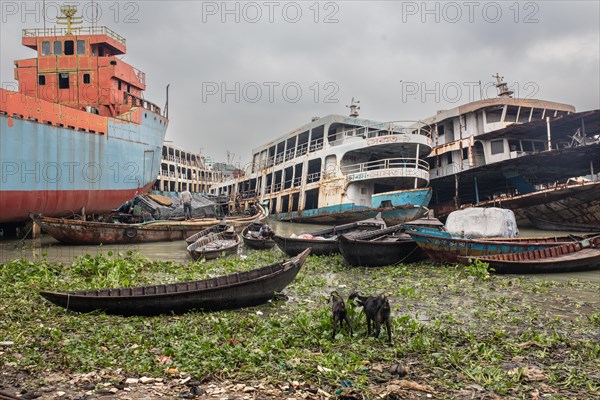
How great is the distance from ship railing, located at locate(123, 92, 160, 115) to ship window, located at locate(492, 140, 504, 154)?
23689 millimetres

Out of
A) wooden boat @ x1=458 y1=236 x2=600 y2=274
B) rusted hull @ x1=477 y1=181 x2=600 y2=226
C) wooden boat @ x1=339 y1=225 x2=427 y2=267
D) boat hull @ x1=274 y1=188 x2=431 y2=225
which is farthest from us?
boat hull @ x1=274 y1=188 x2=431 y2=225

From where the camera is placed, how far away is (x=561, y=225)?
73.2 feet

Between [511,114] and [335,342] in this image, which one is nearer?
[335,342]

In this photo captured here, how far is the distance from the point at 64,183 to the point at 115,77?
8.46m

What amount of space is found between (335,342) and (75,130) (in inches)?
750

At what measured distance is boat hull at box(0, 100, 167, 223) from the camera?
659 inches

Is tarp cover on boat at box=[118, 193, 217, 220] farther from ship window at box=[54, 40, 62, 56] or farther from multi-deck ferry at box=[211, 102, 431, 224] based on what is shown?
ship window at box=[54, 40, 62, 56]

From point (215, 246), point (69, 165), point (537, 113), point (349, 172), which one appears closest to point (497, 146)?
point (537, 113)

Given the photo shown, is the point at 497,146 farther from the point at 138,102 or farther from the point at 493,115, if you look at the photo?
the point at 138,102

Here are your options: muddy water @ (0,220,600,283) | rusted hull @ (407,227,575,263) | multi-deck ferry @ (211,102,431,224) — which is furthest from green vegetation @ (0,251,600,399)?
multi-deck ferry @ (211,102,431,224)

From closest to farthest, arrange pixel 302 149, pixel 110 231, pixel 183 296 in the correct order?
pixel 183 296 → pixel 110 231 → pixel 302 149

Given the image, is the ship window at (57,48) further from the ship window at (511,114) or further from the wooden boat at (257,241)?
the ship window at (511,114)

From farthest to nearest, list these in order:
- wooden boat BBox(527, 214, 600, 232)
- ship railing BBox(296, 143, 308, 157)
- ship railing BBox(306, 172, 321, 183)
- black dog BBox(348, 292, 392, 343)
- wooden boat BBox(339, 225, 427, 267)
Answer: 1. ship railing BBox(296, 143, 308, 157)
2. ship railing BBox(306, 172, 321, 183)
3. wooden boat BBox(527, 214, 600, 232)
4. wooden boat BBox(339, 225, 427, 267)
5. black dog BBox(348, 292, 392, 343)

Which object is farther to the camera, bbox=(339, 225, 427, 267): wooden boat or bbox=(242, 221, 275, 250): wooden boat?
bbox=(242, 221, 275, 250): wooden boat
